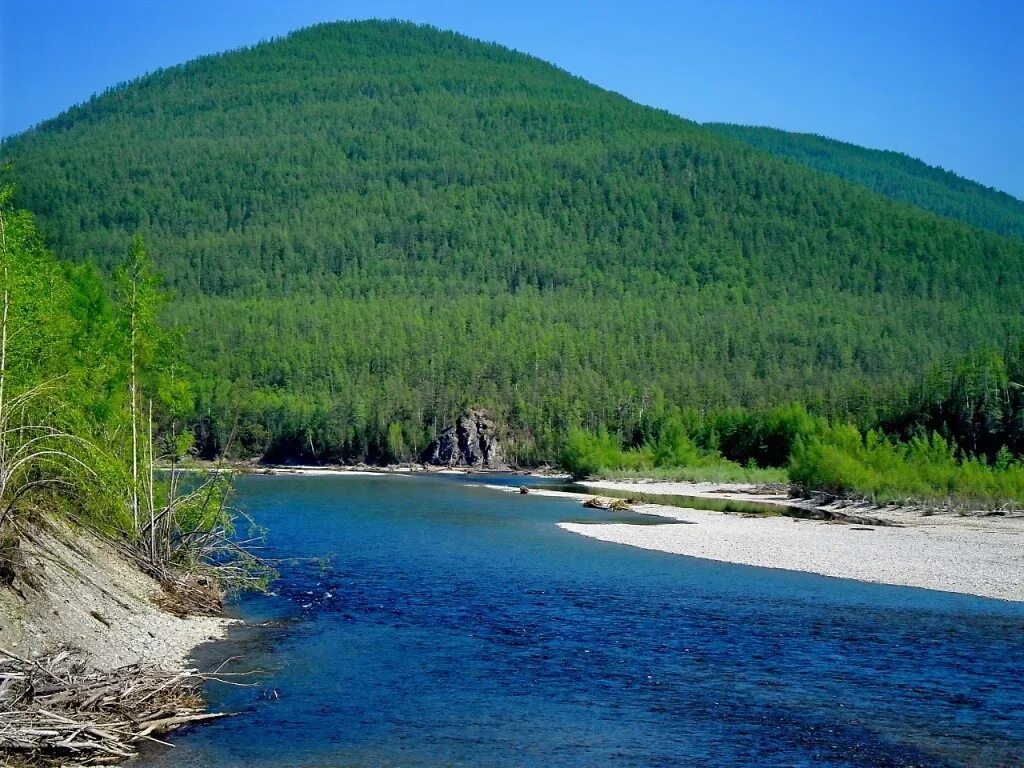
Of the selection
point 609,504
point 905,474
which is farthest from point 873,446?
point 609,504

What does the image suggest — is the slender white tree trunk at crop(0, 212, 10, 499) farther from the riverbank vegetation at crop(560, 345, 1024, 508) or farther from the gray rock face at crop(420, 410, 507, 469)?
the gray rock face at crop(420, 410, 507, 469)

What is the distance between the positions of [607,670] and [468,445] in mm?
154978

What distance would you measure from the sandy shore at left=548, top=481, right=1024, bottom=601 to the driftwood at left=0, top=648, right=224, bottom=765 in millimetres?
30709

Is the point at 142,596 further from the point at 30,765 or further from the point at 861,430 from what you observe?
the point at 861,430

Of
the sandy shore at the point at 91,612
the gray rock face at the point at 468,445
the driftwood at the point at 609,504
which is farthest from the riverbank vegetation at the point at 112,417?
the gray rock face at the point at 468,445

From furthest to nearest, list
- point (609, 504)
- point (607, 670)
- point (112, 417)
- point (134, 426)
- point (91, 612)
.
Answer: point (609, 504) → point (112, 417) → point (134, 426) → point (607, 670) → point (91, 612)

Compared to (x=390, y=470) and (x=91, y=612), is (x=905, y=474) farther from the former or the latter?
(x=390, y=470)

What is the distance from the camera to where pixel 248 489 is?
102500mm

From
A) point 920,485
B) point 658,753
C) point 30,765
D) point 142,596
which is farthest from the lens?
point 920,485

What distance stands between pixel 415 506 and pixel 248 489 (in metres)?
25.0

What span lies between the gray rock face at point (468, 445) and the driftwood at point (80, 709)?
15780 cm

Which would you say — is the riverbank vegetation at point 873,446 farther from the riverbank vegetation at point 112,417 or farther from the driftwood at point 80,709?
the driftwood at point 80,709

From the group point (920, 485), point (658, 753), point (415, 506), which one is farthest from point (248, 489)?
point (658, 753)

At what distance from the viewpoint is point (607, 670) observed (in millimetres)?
28125
